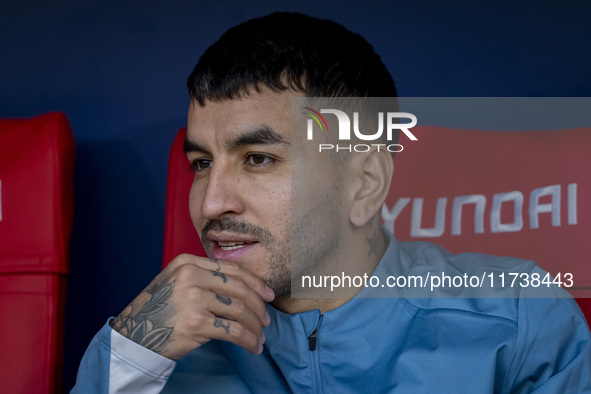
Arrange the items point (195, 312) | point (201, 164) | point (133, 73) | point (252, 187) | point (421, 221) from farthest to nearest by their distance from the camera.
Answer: point (133, 73) → point (421, 221) → point (201, 164) → point (252, 187) → point (195, 312)

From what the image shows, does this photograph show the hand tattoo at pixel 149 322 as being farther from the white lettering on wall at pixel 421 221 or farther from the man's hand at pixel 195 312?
the white lettering on wall at pixel 421 221

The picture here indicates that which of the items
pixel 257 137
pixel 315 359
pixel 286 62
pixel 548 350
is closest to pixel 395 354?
pixel 315 359

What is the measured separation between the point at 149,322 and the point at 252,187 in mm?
293

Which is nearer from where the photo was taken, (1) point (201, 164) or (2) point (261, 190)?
(2) point (261, 190)

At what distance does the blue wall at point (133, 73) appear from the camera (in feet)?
5.21

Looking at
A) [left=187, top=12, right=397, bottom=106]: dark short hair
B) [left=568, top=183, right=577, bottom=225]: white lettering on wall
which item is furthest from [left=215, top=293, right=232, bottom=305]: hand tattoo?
[left=568, top=183, right=577, bottom=225]: white lettering on wall

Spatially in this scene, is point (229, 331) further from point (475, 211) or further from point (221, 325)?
point (475, 211)

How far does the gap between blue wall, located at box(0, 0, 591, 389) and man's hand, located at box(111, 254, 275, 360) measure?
0.69 meters

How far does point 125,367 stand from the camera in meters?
0.93

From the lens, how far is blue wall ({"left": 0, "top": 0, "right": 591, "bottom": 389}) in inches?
62.5

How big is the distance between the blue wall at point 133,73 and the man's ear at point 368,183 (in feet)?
1.61

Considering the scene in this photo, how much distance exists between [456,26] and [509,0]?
162 mm

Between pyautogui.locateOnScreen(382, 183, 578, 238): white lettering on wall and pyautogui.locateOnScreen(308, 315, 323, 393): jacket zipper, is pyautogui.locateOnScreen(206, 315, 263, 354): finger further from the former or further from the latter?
pyautogui.locateOnScreen(382, 183, 578, 238): white lettering on wall

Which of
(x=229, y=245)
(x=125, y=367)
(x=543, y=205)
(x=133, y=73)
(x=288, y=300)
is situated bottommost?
(x=125, y=367)
